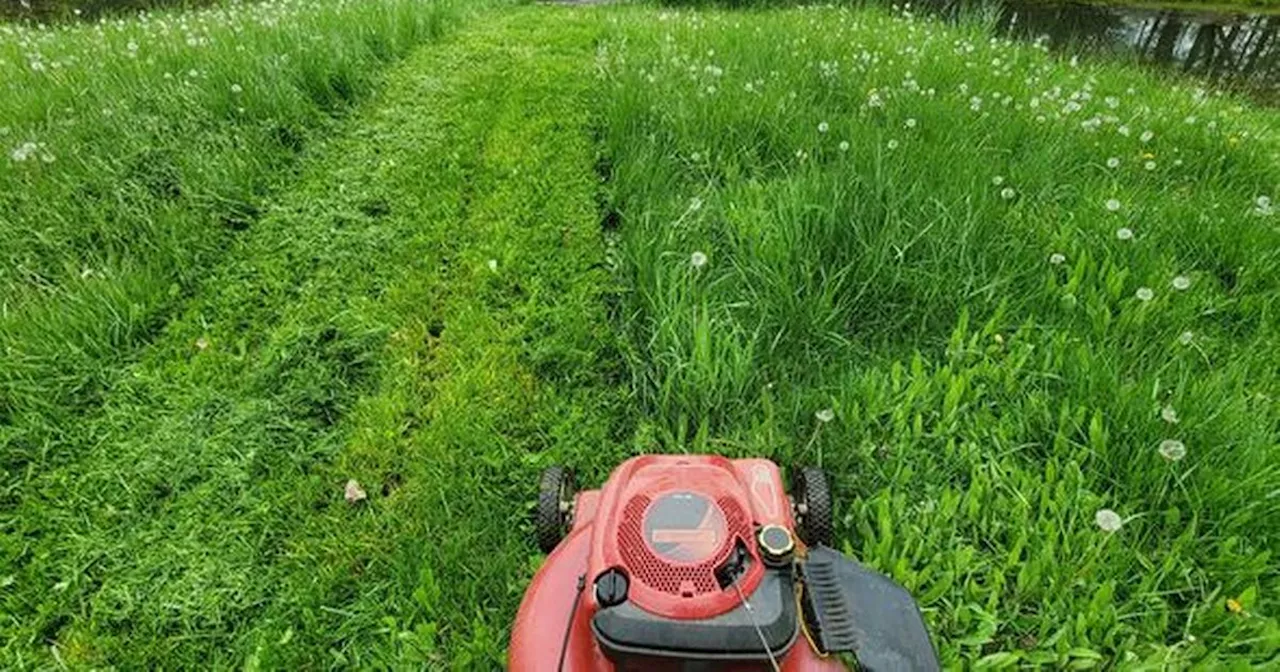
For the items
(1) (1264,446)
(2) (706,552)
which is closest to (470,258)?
(2) (706,552)

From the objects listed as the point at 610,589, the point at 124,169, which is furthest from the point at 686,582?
the point at 124,169

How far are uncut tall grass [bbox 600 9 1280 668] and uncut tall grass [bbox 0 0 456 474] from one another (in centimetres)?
220

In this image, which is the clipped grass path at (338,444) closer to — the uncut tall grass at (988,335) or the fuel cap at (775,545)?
the uncut tall grass at (988,335)

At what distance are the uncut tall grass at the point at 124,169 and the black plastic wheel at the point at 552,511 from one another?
2.02 m

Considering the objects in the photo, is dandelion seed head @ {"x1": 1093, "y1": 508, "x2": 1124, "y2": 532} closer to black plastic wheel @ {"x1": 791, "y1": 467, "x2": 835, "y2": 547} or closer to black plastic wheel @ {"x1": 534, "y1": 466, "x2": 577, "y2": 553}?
black plastic wheel @ {"x1": 791, "y1": 467, "x2": 835, "y2": 547}

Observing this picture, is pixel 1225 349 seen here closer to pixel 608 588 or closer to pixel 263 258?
pixel 608 588

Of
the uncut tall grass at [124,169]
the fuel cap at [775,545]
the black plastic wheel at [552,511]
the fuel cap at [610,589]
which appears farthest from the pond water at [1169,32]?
the fuel cap at [610,589]

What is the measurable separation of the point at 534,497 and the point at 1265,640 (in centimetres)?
229

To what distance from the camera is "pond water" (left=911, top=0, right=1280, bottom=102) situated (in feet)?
43.2

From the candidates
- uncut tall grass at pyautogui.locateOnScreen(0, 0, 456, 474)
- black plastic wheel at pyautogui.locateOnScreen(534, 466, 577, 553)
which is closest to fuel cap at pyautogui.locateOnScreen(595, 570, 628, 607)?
black plastic wheel at pyautogui.locateOnScreen(534, 466, 577, 553)

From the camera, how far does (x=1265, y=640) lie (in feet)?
7.16

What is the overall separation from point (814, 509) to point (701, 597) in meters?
0.76

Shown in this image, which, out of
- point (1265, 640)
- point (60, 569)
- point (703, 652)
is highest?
point (703, 652)

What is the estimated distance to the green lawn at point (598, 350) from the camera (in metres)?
2.47
